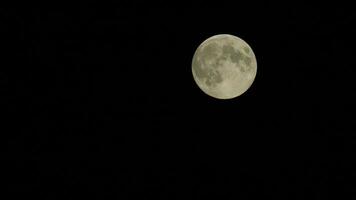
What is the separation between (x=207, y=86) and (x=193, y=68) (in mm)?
387

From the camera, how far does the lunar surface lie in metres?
6.64

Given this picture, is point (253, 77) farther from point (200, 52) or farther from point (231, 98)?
point (200, 52)

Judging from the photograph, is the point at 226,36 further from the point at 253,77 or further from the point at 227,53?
the point at 253,77

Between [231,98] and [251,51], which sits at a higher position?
[251,51]

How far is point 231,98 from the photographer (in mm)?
6871

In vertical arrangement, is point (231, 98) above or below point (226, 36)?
below

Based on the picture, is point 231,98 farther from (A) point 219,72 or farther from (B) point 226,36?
(B) point 226,36

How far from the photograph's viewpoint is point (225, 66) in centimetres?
664

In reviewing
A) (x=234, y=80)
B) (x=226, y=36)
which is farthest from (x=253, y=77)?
(x=226, y=36)

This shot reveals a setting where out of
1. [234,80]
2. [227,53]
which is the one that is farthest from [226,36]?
[234,80]

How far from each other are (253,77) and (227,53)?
0.57 meters

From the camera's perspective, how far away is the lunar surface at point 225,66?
6641mm

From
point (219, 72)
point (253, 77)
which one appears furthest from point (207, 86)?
point (253, 77)

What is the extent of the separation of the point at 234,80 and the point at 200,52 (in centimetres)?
71
